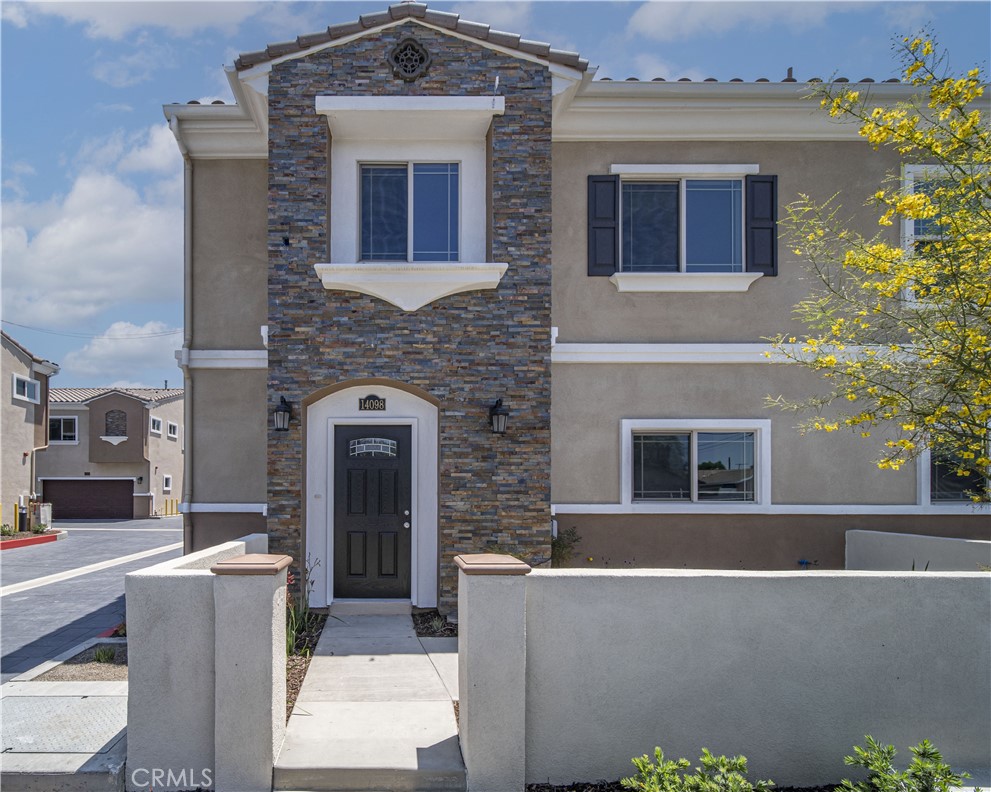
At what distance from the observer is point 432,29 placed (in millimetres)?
8516

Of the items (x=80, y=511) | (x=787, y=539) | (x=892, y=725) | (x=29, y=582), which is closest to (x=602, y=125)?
(x=787, y=539)

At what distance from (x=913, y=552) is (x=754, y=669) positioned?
447 centimetres

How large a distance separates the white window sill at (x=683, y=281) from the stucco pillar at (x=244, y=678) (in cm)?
630

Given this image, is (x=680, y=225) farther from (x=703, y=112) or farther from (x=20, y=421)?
(x=20, y=421)

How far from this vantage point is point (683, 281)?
9.43 meters

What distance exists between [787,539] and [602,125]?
20.5 ft

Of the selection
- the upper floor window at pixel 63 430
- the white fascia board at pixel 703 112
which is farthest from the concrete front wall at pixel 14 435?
the white fascia board at pixel 703 112

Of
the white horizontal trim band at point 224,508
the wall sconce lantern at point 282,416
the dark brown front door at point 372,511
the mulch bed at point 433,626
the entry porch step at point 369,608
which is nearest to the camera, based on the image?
the mulch bed at point 433,626

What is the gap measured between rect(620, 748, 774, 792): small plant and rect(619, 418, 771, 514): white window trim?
508cm

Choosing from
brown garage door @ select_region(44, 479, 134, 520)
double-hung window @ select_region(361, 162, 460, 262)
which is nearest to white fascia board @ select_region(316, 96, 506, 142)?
double-hung window @ select_region(361, 162, 460, 262)

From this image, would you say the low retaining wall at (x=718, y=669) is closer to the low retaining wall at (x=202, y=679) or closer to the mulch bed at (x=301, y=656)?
the low retaining wall at (x=202, y=679)

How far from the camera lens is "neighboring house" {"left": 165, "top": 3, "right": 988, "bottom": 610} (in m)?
8.44

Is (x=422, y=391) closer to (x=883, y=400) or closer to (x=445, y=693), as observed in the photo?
(x=445, y=693)

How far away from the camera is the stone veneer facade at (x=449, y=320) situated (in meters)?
8.40
